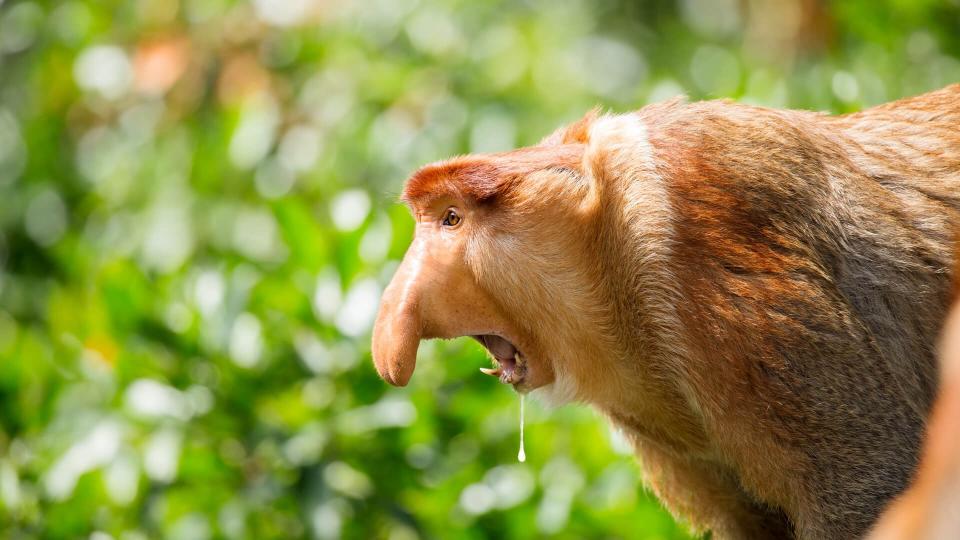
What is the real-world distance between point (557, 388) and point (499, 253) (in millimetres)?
355

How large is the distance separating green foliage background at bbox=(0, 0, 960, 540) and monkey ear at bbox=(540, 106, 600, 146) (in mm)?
1063

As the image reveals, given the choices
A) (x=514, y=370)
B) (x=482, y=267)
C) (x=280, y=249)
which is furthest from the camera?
(x=280, y=249)

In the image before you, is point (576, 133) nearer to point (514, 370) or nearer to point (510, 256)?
point (510, 256)

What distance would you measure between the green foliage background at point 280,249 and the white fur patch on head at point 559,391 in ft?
3.91

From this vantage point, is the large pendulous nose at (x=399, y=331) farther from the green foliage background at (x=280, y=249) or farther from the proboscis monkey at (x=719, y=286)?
the green foliage background at (x=280, y=249)

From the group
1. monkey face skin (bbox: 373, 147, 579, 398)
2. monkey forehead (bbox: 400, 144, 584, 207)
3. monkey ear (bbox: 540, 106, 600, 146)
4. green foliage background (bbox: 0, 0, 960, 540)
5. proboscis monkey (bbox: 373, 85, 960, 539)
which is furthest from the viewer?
green foliage background (bbox: 0, 0, 960, 540)

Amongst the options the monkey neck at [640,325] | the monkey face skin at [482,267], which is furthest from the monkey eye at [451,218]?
the monkey neck at [640,325]

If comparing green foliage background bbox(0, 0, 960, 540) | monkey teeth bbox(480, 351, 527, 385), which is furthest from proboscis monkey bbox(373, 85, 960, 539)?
green foliage background bbox(0, 0, 960, 540)

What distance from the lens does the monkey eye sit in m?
3.00

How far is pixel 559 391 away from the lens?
3033 mm

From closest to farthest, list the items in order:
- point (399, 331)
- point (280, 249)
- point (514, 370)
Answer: point (399, 331), point (514, 370), point (280, 249)

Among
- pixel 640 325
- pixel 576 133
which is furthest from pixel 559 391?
pixel 576 133

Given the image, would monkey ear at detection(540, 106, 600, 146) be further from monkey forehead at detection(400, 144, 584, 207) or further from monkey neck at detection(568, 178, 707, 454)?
monkey neck at detection(568, 178, 707, 454)

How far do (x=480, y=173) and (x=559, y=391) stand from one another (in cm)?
54
